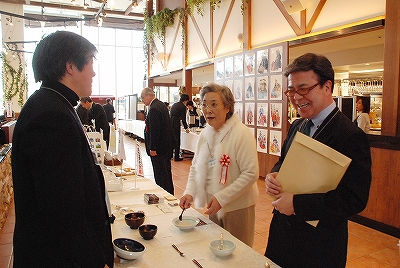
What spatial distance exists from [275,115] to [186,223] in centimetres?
435

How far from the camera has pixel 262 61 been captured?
19.9ft

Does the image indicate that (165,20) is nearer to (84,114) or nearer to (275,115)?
(84,114)

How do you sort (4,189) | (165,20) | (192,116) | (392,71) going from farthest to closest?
(165,20) → (192,116) → (4,189) → (392,71)

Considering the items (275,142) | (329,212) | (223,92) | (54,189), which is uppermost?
(223,92)

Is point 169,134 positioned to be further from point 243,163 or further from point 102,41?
point 102,41

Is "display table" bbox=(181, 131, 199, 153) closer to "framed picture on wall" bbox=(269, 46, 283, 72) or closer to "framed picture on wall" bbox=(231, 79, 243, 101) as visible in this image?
"framed picture on wall" bbox=(231, 79, 243, 101)

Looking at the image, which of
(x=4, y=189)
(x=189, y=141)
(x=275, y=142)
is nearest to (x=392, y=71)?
(x=275, y=142)

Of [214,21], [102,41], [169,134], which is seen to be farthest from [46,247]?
[102,41]

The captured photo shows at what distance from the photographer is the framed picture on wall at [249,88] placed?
637 centimetres

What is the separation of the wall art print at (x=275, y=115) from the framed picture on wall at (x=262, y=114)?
0.42 ft

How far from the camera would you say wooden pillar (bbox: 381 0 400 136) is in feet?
13.1

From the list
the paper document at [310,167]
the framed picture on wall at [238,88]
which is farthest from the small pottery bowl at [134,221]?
the framed picture on wall at [238,88]

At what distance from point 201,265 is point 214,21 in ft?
24.7

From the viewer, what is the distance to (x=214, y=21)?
8.09 m
